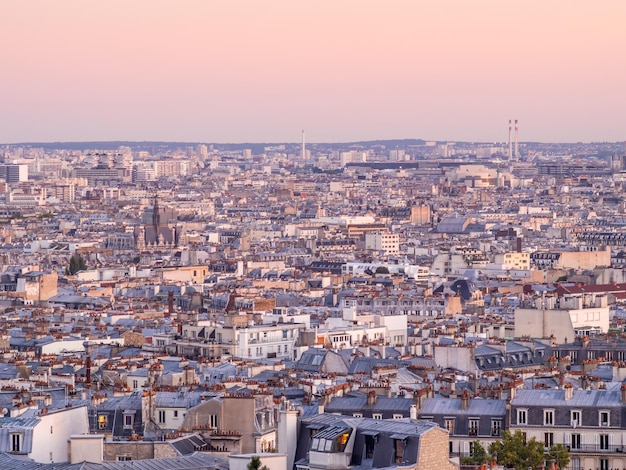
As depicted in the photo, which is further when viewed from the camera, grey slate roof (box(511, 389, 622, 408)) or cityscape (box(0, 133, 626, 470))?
grey slate roof (box(511, 389, 622, 408))

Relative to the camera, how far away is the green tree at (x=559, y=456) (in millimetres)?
27016

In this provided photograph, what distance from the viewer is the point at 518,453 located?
26094 mm

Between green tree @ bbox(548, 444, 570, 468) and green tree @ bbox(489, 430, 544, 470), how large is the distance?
529 millimetres

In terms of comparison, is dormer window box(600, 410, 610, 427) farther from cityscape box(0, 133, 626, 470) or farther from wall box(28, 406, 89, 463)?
wall box(28, 406, 89, 463)

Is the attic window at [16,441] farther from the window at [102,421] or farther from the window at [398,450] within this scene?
the window at [102,421]

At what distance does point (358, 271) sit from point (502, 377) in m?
57.3

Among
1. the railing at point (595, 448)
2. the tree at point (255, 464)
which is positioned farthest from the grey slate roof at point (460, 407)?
the tree at point (255, 464)

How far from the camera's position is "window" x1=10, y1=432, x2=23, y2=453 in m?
25.1

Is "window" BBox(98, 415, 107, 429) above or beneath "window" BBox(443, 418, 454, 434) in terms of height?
beneath

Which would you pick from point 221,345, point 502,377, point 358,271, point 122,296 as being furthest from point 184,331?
point 358,271

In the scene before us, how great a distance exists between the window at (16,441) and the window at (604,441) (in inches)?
312

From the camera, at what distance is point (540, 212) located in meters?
192

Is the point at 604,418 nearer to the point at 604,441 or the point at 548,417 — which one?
the point at 604,441

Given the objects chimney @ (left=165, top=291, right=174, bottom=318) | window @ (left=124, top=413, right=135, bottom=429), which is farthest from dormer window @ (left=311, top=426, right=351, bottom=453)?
chimney @ (left=165, top=291, right=174, bottom=318)
